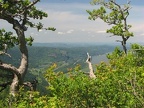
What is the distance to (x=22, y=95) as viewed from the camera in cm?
1566

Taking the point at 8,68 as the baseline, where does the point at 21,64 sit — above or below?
above

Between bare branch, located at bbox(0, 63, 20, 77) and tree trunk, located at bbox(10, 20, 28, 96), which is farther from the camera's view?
tree trunk, located at bbox(10, 20, 28, 96)

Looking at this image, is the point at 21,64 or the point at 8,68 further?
the point at 21,64

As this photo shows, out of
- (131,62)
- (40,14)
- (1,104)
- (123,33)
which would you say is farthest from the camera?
(123,33)

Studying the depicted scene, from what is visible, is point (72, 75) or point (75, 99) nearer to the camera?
point (75, 99)

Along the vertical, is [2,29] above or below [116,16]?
below

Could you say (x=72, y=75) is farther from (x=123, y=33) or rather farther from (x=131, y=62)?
(x=123, y=33)

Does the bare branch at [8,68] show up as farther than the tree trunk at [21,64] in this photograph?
No

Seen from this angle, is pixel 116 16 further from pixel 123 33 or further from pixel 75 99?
pixel 75 99

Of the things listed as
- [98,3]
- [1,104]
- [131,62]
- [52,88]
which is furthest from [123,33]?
[1,104]

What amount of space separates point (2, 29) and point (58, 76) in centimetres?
596

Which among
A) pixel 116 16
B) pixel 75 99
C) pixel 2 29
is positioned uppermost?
pixel 116 16

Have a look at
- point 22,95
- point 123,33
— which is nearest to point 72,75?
point 22,95

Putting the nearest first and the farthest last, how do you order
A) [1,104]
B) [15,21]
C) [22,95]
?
[1,104], [22,95], [15,21]
